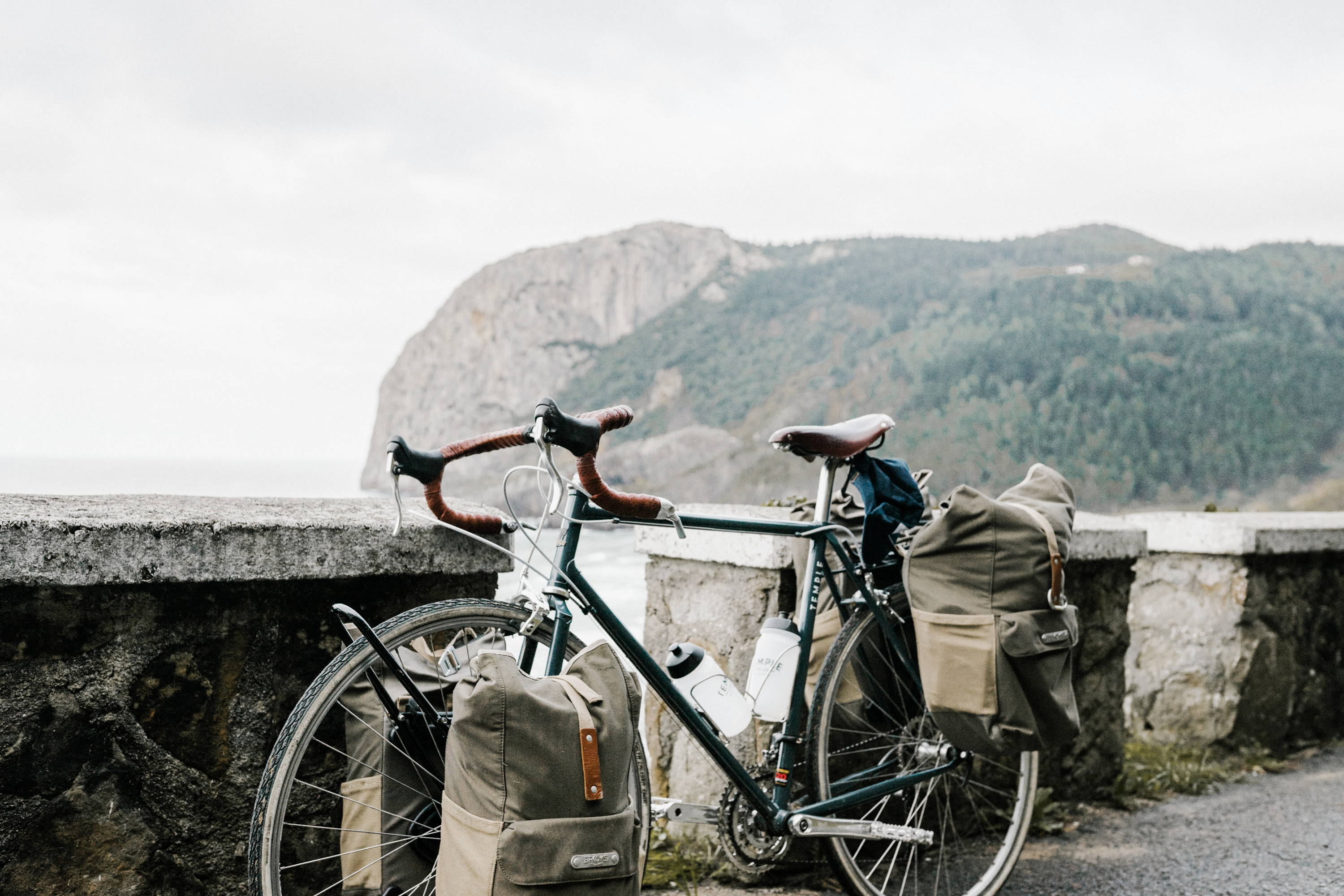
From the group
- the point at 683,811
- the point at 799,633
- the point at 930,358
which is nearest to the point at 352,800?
the point at 683,811

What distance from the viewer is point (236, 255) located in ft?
169

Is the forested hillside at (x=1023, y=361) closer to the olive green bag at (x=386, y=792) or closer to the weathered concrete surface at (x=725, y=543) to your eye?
the weathered concrete surface at (x=725, y=543)

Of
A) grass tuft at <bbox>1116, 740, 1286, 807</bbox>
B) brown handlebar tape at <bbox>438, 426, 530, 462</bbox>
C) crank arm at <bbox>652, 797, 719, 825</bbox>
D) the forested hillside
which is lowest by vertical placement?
grass tuft at <bbox>1116, 740, 1286, 807</bbox>

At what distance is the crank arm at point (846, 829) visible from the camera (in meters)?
1.98

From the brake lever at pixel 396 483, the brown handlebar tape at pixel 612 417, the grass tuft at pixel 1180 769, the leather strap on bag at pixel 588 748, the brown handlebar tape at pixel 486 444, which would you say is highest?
the brown handlebar tape at pixel 612 417

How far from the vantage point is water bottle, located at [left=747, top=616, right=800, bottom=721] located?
200cm

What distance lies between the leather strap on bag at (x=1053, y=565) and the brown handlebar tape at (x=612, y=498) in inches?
33.7

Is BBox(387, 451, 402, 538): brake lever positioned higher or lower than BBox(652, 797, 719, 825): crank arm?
higher

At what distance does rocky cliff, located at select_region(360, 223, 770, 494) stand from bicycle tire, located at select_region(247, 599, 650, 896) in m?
34.4

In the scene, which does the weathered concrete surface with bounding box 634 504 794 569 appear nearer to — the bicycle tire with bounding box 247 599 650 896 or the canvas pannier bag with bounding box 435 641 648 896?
the bicycle tire with bounding box 247 599 650 896

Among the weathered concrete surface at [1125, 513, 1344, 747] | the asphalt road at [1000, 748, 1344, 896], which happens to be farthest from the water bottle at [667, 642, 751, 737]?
the weathered concrete surface at [1125, 513, 1344, 747]

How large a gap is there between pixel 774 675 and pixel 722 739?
192 mm

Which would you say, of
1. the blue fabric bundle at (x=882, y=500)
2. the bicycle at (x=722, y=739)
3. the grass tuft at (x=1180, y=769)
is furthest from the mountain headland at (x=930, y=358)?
the blue fabric bundle at (x=882, y=500)

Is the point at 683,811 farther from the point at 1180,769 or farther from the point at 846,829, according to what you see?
the point at 1180,769
